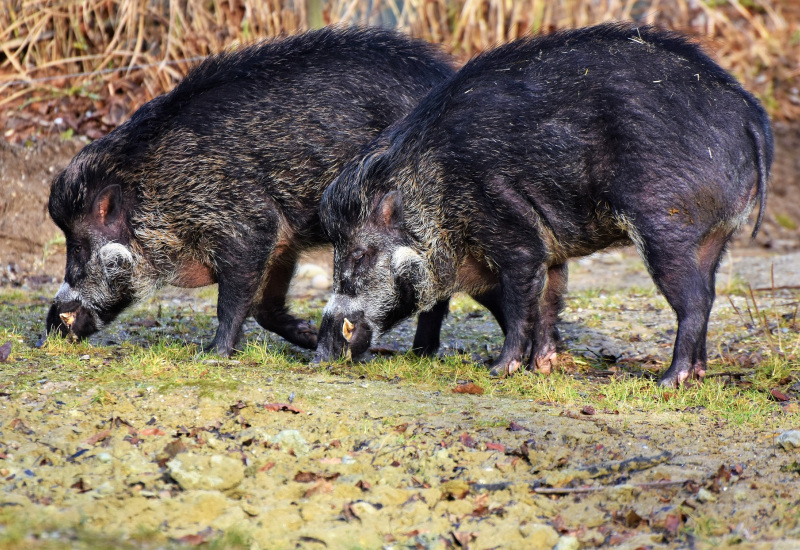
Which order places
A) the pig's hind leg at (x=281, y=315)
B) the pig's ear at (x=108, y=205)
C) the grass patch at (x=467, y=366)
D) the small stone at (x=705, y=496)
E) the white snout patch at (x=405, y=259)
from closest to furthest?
the small stone at (x=705, y=496) → the grass patch at (x=467, y=366) → the white snout patch at (x=405, y=259) → the pig's ear at (x=108, y=205) → the pig's hind leg at (x=281, y=315)

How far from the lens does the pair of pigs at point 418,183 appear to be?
16.8 feet

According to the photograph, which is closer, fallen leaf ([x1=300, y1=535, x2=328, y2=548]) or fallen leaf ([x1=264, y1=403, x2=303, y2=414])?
fallen leaf ([x1=300, y1=535, x2=328, y2=548])

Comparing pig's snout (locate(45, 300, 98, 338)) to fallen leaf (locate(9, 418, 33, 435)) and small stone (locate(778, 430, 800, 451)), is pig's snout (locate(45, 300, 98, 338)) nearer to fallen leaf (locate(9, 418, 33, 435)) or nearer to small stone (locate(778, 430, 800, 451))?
fallen leaf (locate(9, 418, 33, 435))

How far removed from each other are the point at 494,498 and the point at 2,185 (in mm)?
7908

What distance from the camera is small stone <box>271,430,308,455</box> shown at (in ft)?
12.6

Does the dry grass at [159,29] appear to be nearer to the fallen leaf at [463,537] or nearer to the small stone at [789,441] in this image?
the small stone at [789,441]

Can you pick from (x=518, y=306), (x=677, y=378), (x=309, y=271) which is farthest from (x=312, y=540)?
(x=309, y=271)

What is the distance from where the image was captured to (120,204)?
589 centimetres

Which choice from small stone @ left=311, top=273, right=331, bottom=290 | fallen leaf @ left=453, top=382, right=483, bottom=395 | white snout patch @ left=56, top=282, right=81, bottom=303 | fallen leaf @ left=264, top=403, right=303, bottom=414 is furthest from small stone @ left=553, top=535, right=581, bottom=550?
small stone @ left=311, top=273, right=331, bottom=290

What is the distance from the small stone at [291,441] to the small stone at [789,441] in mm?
1951

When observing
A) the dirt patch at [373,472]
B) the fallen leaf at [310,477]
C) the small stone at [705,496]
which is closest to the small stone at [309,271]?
the dirt patch at [373,472]

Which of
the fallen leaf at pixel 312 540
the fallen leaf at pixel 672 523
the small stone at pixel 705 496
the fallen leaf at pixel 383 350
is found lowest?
the fallen leaf at pixel 383 350

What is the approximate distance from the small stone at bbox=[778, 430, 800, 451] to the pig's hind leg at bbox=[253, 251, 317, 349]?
10.8 ft

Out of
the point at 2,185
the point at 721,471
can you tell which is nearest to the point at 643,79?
the point at 721,471
